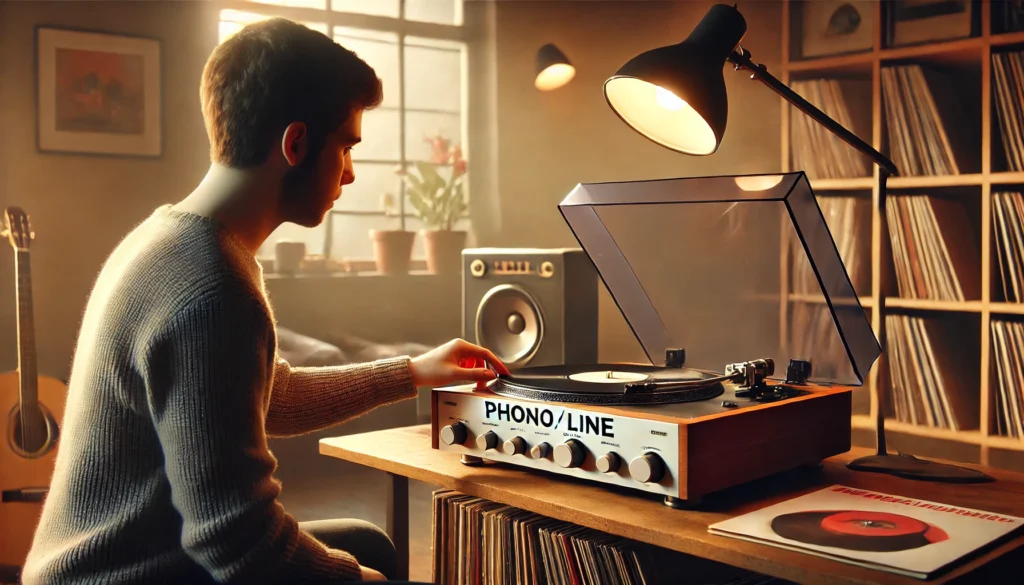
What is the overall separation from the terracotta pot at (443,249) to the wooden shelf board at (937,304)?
2200mm

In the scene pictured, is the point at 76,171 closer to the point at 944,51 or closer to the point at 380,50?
the point at 380,50

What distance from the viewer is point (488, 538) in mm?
1464

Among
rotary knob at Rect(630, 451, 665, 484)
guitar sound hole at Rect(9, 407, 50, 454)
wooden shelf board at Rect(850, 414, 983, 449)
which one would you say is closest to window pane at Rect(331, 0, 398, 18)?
guitar sound hole at Rect(9, 407, 50, 454)

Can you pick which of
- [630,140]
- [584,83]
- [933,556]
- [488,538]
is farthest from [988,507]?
[584,83]

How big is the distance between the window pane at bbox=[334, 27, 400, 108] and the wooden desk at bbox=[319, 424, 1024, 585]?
3003mm

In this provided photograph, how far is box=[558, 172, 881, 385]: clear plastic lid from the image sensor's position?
4.61ft

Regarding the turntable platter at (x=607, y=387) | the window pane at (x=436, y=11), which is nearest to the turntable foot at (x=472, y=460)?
the turntable platter at (x=607, y=387)

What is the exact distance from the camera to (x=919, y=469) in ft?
4.70

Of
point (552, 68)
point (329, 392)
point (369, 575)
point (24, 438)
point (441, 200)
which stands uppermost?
point (552, 68)

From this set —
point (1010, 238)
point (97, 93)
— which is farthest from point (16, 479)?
point (1010, 238)

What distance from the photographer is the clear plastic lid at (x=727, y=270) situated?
140 centimetres

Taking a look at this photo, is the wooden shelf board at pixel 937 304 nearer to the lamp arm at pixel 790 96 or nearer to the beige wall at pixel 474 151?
the beige wall at pixel 474 151

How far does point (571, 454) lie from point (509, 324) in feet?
3.38

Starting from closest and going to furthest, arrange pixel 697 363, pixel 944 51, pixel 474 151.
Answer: pixel 697 363 < pixel 944 51 < pixel 474 151
